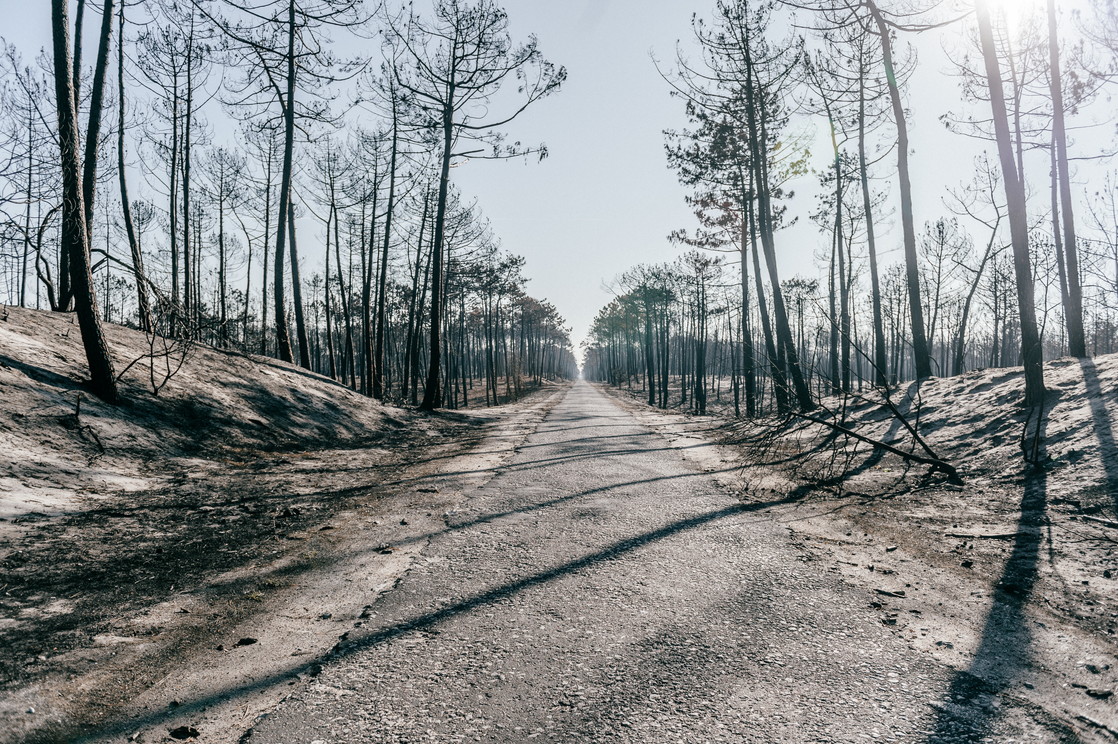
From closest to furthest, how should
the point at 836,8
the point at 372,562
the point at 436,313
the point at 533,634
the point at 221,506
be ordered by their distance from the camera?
the point at 533,634 < the point at 372,562 < the point at 221,506 < the point at 836,8 < the point at 436,313

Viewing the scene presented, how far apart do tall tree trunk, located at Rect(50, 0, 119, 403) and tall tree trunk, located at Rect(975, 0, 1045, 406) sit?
1279cm

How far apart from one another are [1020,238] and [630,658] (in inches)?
350

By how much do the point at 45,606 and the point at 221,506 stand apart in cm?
230

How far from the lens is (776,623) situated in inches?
109

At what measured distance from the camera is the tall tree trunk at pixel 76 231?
22.5ft

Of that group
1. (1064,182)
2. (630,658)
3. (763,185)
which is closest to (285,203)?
(763,185)

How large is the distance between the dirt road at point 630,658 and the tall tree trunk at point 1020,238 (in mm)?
6197

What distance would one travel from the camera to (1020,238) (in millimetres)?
7621

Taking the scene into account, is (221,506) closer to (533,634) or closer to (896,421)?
(533,634)

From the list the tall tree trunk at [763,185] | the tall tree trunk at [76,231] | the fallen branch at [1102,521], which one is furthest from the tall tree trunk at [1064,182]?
the tall tree trunk at [76,231]

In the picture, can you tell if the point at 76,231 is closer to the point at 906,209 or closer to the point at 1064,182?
the point at 906,209

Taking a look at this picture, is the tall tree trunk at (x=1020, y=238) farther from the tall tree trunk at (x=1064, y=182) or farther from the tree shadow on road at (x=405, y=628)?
the tall tree trunk at (x=1064, y=182)

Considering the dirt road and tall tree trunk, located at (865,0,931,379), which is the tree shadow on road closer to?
the dirt road

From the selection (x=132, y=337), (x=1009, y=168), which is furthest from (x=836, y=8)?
(x=132, y=337)
